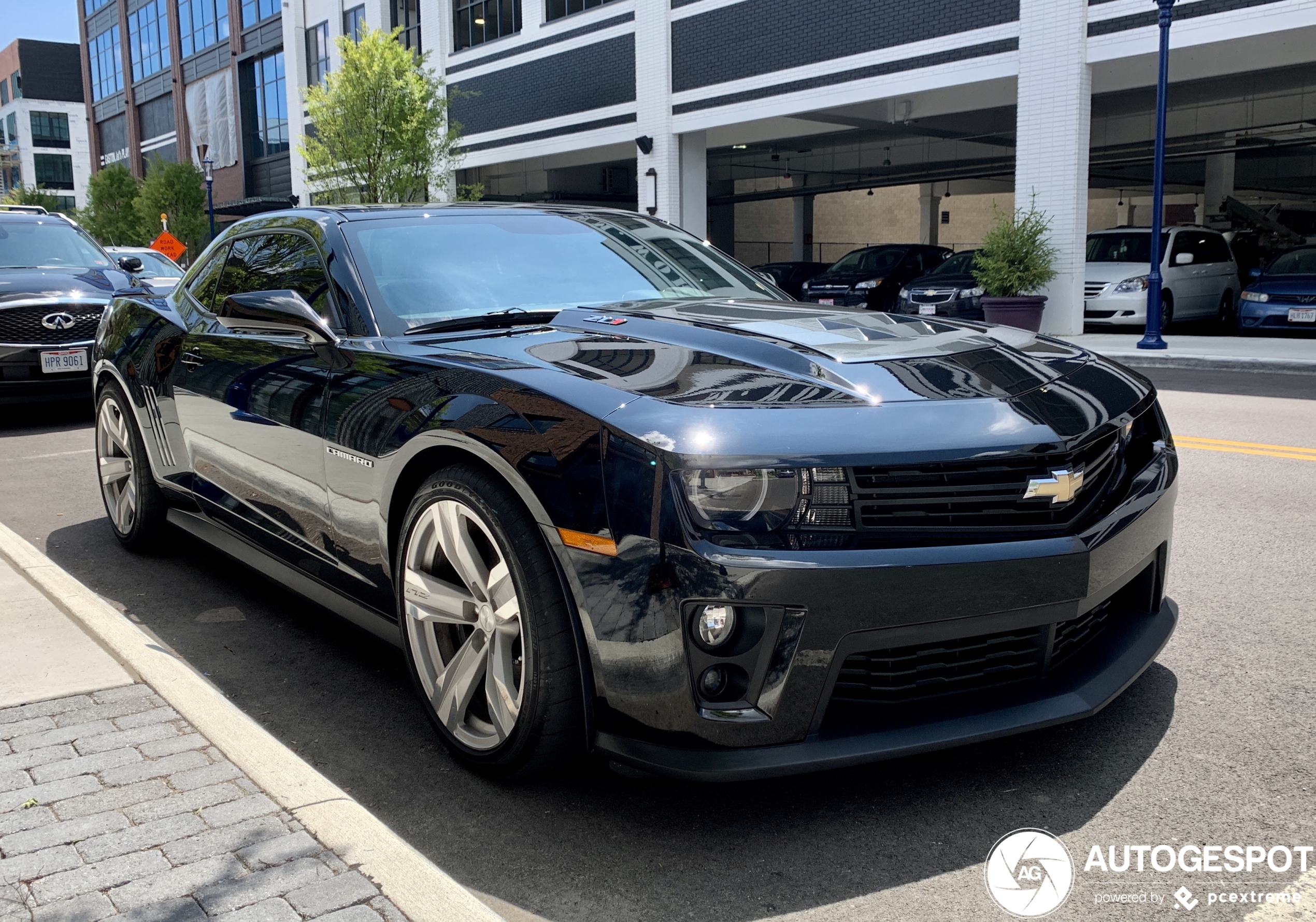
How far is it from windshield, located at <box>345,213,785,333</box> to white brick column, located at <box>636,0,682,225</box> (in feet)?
70.3

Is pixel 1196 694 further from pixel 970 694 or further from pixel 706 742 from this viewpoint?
pixel 706 742

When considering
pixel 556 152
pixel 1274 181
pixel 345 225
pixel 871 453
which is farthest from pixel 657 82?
pixel 1274 181

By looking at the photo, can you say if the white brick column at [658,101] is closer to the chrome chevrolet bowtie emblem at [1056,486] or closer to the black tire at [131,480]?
the black tire at [131,480]

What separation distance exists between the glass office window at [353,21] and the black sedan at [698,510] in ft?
114

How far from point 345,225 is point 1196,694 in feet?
10.2

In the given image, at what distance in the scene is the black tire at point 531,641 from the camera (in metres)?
2.62

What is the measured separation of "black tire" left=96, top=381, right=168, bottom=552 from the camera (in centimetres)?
514

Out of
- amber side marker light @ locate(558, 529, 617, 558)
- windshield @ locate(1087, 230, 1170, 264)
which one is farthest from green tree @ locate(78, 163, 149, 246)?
amber side marker light @ locate(558, 529, 617, 558)

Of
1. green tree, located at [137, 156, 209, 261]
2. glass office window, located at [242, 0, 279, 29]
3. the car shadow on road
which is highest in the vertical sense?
glass office window, located at [242, 0, 279, 29]

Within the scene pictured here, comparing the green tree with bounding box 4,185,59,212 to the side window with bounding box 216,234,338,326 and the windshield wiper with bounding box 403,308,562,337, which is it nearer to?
the side window with bounding box 216,234,338,326

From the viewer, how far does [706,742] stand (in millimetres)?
2455

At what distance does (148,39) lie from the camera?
55.2 m

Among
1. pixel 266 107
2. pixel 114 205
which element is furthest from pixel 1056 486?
pixel 114 205

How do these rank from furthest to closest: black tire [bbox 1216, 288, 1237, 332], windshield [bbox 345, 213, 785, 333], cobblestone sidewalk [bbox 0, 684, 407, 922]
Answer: black tire [bbox 1216, 288, 1237, 332], windshield [bbox 345, 213, 785, 333], cobblestone sidewalk [bbox 0, 684, 407, 922]
